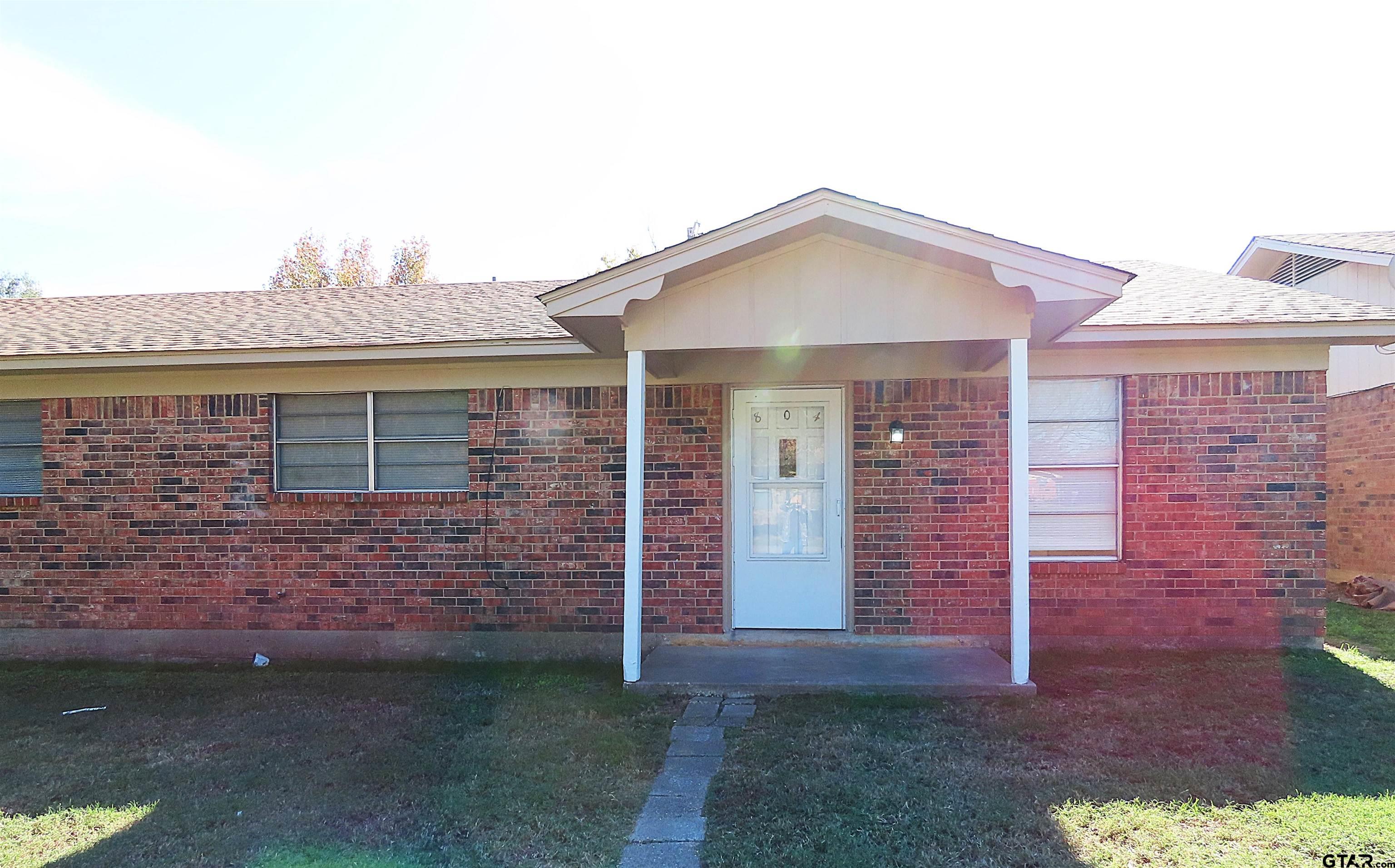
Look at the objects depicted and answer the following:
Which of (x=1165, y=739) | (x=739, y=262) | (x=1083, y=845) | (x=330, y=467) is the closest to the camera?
(x=1083, y=845)

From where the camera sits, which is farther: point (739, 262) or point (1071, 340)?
point (1071, 340)

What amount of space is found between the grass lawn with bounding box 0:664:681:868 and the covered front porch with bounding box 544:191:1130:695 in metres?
1.01

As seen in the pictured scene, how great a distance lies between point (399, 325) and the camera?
695cm

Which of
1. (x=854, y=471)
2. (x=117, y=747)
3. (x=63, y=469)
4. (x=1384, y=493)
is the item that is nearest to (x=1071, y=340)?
(x=854, y=471)

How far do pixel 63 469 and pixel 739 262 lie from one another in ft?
20.8

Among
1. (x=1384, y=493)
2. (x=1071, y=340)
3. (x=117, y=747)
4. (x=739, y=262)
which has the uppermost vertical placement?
(x=739, y=262)

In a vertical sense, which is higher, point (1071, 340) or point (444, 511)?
point (1071, 340)

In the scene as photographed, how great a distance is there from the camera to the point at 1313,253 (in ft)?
35.0

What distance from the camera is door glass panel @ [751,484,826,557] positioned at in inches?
259

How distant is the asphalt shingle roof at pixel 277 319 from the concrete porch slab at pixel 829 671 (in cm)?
273

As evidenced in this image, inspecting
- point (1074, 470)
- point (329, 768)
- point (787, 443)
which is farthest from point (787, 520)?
point (329, 768)

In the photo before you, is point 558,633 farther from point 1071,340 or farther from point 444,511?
point 1071,340

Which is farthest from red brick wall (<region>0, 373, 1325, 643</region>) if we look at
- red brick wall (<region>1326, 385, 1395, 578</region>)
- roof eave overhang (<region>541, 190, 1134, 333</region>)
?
red brick wall (<region>1326, 385, 1395, 578</region>)

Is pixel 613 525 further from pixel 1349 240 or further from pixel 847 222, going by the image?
pixel 1349 240
